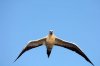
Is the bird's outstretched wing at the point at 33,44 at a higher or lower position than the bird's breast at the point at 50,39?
lower

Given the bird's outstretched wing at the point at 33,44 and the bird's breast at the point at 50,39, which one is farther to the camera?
the bird's outstretched wing at the point at 33,44

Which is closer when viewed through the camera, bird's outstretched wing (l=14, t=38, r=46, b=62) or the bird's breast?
the bird's breast

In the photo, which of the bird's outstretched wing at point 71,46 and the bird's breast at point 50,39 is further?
the bird's outstretched wing at point 71,46

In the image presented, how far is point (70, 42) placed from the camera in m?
20.8

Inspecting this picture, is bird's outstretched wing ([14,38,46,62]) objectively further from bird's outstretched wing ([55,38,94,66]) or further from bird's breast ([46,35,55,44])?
bird's outstretched wing ([55,38,94,66])

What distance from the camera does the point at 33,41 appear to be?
20.7 m

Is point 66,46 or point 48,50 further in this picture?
point 66,46

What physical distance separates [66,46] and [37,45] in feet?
9.02

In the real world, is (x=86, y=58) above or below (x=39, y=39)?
below

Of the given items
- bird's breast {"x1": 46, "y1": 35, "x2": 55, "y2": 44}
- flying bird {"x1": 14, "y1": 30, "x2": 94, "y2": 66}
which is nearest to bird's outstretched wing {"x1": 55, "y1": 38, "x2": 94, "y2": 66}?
flying bird {"x1": 14, "y1": 30, "x2": 94, "y2": 66}

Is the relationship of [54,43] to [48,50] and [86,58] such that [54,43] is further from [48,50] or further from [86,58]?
[86,58]

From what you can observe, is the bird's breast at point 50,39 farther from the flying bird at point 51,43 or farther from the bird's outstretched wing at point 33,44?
the bird's outstretched wing at point 33,44

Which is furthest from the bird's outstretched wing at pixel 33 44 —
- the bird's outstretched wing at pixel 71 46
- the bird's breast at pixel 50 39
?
the bird's outstretched wing at pixel 71 46

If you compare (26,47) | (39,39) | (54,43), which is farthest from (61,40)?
(26,47)
